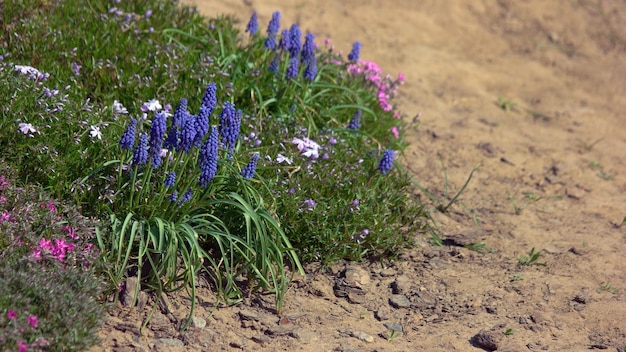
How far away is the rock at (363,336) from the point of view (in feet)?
13.9

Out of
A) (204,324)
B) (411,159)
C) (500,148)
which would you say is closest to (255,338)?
(204,324)

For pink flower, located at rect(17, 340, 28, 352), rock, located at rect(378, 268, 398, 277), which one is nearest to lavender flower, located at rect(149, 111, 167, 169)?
pink flower, located at rect(17, 340, 28, 352)

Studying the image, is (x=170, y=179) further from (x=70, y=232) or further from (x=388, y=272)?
(x=388, y=272)

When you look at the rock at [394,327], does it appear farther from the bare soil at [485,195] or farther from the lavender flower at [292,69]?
the lavender flower at [292,69]

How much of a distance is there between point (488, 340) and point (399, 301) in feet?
1.97

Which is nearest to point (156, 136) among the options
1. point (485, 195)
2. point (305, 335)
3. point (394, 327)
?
point (305, 335)

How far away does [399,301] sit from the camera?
461cm

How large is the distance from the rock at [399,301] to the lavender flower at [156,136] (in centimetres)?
153

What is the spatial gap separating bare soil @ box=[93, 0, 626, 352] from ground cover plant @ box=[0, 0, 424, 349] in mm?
228

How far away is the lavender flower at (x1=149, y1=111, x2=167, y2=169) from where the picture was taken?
390cm

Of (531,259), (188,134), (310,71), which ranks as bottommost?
(531,259)

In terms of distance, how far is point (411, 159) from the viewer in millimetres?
6191

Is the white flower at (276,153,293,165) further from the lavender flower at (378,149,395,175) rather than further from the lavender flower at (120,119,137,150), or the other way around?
the lavender flower at (120,119,137,150)

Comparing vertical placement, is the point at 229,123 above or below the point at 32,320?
above
